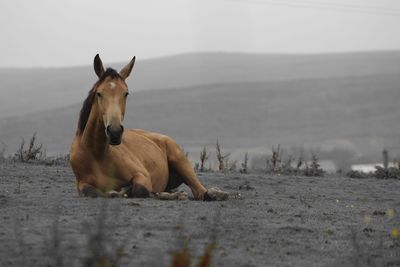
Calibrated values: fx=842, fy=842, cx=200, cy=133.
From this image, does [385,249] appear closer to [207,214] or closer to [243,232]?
[243,232]

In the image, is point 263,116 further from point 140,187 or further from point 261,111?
point 140,187

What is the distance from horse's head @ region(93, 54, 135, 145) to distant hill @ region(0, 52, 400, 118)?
216 feet

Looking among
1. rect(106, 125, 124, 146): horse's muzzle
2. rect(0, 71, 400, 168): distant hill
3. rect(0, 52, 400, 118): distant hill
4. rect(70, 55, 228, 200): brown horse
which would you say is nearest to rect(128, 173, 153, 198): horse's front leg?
rect(70, 55, 228, 200): brown horse

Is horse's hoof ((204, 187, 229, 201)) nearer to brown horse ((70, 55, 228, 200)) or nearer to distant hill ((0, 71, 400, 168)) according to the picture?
brown horse ((70, 55, 228, 200))

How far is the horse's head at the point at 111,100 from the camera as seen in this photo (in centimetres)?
914

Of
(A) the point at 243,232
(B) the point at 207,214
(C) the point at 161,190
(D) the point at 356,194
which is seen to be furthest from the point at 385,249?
(D) the point at 356,194

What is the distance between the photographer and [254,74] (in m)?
87.2

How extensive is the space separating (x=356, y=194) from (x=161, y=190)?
3.96 meters

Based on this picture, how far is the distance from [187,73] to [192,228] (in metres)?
82.6

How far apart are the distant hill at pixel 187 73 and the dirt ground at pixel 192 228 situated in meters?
65.3

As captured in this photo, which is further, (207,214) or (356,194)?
(356,194)

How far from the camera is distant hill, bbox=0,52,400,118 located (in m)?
81.1

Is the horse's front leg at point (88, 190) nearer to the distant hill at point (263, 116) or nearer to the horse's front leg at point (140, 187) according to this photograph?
the horse's front leg at point (140, 187)

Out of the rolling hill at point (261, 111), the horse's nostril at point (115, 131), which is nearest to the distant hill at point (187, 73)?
the rolling hill at point (261, 111)
